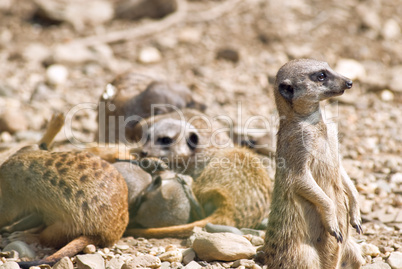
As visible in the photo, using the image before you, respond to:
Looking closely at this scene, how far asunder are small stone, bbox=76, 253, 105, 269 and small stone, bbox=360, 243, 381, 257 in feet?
5.14

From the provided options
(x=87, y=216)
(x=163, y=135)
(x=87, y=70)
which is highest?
(x=87, y=70)

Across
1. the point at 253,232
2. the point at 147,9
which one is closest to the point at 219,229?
the point at 253,232

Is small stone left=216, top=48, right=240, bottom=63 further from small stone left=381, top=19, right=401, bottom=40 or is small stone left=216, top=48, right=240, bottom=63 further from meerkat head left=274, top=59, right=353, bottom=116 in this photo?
meerkat head left=274, top=59, right=353, bottom=116

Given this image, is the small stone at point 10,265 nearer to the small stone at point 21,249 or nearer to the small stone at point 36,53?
the small stone at point 21,249

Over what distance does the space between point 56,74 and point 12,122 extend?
139cm

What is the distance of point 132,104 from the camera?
17.9 ft

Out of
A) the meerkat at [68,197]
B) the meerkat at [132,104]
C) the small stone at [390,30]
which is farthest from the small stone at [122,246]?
the small stone at [390,30]

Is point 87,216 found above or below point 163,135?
below

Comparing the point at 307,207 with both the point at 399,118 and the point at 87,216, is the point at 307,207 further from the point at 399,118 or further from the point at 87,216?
the point at 399,118

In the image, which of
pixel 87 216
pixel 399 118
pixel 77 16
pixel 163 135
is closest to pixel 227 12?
pixel 77 16

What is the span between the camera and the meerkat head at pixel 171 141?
179 inches

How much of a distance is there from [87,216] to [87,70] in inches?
153

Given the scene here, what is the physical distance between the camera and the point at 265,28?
7508mm

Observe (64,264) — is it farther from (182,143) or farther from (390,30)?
(390,30)
